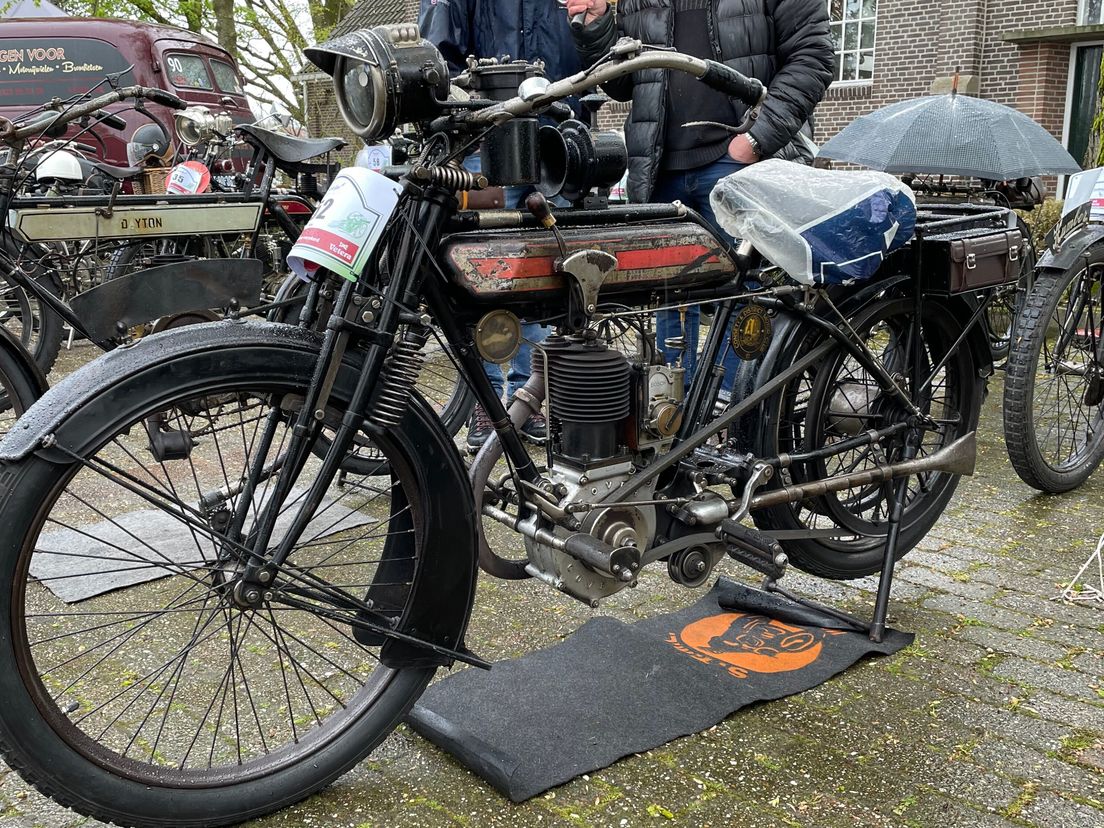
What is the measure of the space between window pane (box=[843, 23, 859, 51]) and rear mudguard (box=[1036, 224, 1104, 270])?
12.8 metres

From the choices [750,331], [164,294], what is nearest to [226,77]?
[164,294]

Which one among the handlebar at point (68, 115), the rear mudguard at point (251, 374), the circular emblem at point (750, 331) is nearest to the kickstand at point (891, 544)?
the circular emblem at point (750, 331)

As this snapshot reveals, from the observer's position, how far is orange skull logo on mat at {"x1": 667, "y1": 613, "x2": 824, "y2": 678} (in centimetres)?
310

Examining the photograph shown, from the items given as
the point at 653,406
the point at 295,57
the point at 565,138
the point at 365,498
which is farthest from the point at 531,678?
the point at 295,57

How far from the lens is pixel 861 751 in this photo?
265 centimetres

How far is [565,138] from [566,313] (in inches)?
15.6

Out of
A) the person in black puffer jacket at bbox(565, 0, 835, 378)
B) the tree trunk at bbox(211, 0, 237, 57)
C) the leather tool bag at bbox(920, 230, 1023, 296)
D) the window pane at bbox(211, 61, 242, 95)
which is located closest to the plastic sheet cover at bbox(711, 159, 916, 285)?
the leather tool bag at bbox(920, 230, 1023, 296)

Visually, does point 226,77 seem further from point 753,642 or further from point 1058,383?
point 753,642

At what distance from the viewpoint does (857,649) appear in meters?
3.14

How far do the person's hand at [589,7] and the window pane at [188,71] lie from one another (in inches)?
439

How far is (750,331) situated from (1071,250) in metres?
2.23

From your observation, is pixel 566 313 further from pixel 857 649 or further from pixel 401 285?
pixel 857 649

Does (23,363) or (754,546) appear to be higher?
(23,363)

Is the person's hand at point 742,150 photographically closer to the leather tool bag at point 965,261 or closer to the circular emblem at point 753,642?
the leather tool bag at point 965,261
